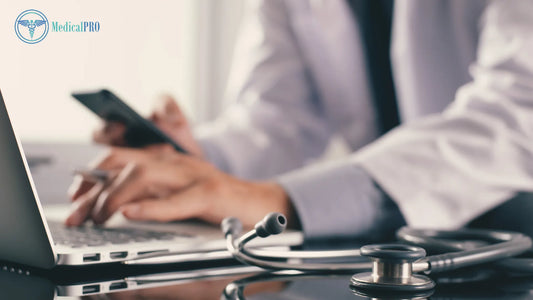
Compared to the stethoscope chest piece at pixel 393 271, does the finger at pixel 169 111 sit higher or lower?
higher

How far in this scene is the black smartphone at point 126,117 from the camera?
2.04ft

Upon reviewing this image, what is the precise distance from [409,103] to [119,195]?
53cm

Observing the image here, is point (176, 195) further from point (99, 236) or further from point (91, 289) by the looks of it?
point (91, 289)

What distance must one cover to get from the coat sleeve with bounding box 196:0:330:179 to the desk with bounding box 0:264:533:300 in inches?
26.4

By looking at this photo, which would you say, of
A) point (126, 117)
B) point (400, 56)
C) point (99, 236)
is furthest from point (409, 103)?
point (99, 236)

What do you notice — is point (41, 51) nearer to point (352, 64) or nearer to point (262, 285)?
point (262, 285)

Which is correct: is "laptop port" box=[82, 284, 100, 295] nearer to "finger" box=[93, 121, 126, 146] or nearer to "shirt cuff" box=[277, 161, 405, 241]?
"shirt cuff" box=[277, 161, 405, 241]

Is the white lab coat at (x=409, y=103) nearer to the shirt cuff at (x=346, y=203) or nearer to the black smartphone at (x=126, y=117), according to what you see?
the shirt cuff at (x=346, y=203)

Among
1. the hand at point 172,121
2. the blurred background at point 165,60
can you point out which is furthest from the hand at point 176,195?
the blurred background at point 165,60

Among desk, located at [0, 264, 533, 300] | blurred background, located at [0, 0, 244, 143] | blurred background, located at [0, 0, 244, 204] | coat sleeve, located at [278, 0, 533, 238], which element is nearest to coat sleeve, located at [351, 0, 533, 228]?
coat sleeve, located at [278, 0, 533, 238]

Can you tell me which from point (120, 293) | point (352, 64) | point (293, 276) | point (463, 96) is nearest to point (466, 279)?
point (293, 276)

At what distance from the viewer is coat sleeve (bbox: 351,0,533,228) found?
25.0 inches

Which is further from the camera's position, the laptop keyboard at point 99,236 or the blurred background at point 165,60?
the blurred background at point 165,60

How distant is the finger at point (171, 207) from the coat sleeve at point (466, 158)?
0.19 metres
